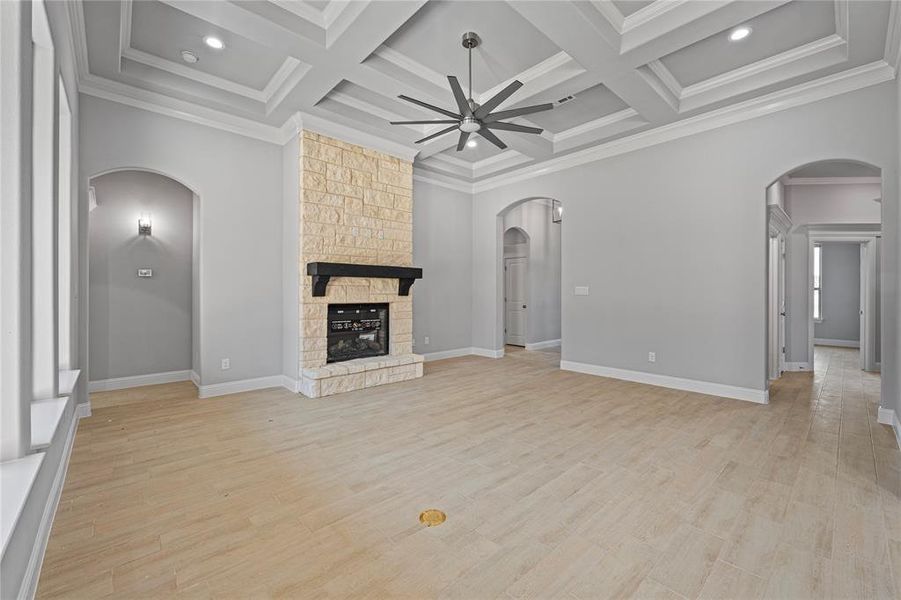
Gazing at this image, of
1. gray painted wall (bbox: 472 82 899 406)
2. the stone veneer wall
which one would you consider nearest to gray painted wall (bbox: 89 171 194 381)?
the stone veneer wall

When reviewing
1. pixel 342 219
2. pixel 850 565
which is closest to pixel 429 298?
pixel 342 219

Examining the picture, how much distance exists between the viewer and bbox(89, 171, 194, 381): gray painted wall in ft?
16.0

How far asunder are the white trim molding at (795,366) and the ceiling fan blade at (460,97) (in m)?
6.07

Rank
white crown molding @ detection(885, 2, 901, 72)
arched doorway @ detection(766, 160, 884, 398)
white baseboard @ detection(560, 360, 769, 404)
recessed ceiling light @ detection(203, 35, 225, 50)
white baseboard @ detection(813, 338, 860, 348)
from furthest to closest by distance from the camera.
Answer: white baseboard @ detection(813, 338, 860, 348) → arched doorway @ detection(766, 160, 884, 398) → white baseboard @ detection(560, 360, 769, 404) → recessed ceiling light @ detection(203, 35, 225, 50) → white crown molding @ detection(885, 2, 901, 72)

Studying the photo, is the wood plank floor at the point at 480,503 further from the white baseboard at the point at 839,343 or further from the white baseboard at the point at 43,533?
the white baseboard at the point at 839,343

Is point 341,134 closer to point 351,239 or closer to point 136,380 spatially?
point 351,239

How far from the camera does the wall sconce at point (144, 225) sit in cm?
510

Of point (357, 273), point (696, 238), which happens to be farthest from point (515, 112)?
point (696, 238)

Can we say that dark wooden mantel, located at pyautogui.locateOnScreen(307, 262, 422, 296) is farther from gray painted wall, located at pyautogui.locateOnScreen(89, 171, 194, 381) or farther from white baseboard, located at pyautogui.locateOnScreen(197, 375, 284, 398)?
gray painted wall, located at pyautogui.locateOnScreen(89, 171, 194, 381)

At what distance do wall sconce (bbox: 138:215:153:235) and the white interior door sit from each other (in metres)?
6.30

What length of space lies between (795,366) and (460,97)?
636 centimetres

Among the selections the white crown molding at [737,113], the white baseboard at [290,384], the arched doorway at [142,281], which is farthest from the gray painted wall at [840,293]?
the arched doorway at [142,281]

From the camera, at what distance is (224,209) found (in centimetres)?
468

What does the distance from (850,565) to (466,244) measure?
6275mm
